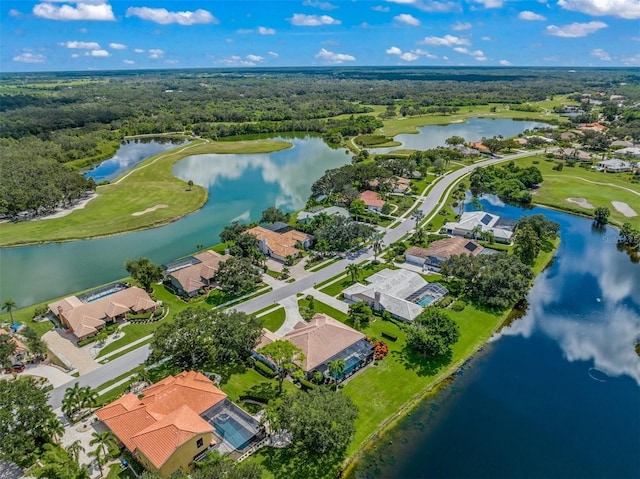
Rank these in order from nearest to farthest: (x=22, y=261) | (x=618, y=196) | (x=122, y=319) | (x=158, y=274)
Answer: (x=122, y=319), (x=158, y=274), (x=22, y=261), (x=618, y=196)

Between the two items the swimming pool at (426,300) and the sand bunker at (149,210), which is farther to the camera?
the sand bunker at (149,210)

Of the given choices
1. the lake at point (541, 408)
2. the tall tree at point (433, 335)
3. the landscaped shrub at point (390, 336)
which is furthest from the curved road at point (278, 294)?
the lake at point (541, 408)

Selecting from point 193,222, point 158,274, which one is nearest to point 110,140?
point 193,222

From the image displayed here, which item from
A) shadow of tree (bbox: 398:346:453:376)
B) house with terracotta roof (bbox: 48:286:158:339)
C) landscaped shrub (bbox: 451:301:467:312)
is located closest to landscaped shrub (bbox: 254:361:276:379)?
shadow of tree (bbox: 398:346:453:376)

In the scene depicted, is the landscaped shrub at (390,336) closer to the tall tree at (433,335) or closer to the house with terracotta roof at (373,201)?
the tall tree at (433,335)

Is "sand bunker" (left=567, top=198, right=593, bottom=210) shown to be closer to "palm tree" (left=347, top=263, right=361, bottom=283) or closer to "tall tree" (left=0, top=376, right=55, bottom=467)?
"palm tree" (left=347, top=263, right=361, bottom=283)

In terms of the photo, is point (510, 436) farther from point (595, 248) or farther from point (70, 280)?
point (70, 280)

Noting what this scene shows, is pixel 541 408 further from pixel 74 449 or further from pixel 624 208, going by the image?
pixel 624 208
